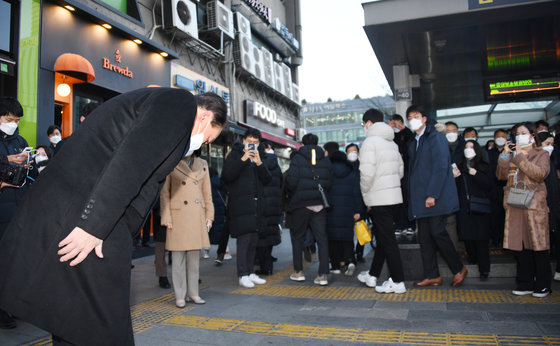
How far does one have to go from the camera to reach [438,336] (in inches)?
136

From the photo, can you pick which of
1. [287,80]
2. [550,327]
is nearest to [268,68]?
[287,80]

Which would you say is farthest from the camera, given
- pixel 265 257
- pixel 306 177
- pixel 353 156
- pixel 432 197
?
pixel 353 156

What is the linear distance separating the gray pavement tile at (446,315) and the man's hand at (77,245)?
10.7 ft

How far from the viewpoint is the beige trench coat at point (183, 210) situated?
15.4 ft

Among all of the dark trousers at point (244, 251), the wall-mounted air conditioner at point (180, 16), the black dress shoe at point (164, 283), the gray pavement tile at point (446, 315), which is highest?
the wall-mounted air conditioner at point (180, 16)

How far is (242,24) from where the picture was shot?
67.7ft

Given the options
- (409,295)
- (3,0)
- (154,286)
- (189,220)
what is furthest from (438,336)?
(3,0)

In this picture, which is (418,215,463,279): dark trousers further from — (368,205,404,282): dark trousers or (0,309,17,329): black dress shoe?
(0,309,17,329): black dress shoe

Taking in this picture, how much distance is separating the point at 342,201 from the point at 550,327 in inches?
134

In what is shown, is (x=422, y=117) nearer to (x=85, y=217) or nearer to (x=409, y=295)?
(x=409, y=295)

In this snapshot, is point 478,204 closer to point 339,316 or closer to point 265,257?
point 339,316

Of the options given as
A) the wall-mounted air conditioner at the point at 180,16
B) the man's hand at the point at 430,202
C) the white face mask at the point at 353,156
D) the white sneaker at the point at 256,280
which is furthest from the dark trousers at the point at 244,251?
the wall-mounted air conditioner at the point at 180,16

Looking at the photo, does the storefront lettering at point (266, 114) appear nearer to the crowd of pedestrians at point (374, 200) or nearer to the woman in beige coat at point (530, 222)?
the crowd of pedestrians at point (374, 200)

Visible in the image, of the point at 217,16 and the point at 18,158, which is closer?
the point at 18,158
